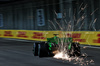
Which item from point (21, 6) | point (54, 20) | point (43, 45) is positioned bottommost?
point (43, 45)

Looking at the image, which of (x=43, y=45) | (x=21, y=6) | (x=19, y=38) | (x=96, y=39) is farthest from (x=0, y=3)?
(x=43, y=45)

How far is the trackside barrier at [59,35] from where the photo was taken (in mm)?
16672

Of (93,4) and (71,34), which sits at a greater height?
(93,4)

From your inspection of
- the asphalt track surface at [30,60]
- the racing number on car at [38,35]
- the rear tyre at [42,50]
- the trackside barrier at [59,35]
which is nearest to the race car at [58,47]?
the rear tyre at [42,50]

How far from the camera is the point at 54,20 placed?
95.6 feet

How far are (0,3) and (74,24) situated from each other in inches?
647

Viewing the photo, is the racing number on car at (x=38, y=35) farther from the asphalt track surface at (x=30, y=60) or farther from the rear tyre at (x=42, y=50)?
the rear tyre at (x=42, y=50)

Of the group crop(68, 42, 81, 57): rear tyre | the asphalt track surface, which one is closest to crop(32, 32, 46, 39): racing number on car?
the asphalt track surface

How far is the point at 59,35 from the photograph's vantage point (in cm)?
1986

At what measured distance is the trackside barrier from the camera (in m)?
16.7

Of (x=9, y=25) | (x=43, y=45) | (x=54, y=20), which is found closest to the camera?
(x=43, y=45)

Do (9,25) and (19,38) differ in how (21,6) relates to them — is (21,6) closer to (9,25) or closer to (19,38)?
(9,25)

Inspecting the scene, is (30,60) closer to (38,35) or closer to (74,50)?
(74,50)

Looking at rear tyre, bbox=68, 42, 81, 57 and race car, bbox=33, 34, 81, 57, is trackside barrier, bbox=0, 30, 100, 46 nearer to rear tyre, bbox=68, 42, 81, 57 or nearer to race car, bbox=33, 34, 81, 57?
rear tyre, bbox=68, 42, 81, 57
